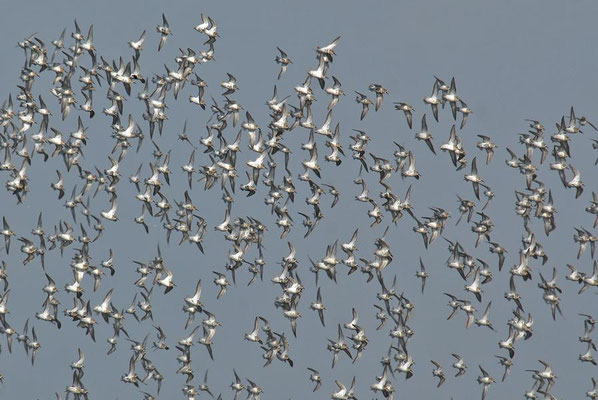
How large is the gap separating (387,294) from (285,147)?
11.3 m

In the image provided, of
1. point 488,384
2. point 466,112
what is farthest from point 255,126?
point 488,384

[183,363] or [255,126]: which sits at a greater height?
[255,126]

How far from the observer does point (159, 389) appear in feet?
458

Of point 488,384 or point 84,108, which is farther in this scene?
point 488,384

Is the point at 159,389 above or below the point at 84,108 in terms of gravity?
below

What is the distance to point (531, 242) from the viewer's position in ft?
443

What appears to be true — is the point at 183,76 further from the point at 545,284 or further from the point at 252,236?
the point at 545,284

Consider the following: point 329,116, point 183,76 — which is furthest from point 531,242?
point 183,76

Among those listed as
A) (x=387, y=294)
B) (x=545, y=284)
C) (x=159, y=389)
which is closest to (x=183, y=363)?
(x=159, y=389)

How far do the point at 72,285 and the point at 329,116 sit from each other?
17.9m

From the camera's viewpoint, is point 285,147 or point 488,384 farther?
point 488,384

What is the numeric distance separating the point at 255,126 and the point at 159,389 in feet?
56.7

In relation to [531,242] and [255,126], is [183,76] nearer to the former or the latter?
[255,126]

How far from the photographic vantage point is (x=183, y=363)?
141 m
